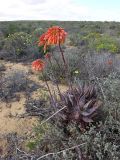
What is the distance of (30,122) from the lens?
6184 millimetres

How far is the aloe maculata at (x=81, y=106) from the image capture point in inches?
188

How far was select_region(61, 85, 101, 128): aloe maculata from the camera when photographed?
4781 millimetres

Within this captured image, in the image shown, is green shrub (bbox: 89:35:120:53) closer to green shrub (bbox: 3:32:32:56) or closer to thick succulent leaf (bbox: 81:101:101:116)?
green shrub (bbox: 3:32:32:56)

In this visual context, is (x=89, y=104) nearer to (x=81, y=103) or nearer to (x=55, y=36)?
Result: (x=81, y=103)

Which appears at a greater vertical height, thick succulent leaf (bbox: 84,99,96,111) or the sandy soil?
thick succulent leaf (bbox: 84,99,96,111)

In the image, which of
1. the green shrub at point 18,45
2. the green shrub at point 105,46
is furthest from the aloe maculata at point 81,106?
the green shrub at point 18,45

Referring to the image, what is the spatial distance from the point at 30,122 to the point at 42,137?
1.23 metres

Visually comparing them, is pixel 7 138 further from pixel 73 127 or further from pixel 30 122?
pixel 73 127

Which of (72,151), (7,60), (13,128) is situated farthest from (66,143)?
(7,60)

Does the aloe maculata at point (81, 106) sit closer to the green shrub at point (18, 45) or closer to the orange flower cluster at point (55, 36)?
the orange flower cluster at point (55, 36)

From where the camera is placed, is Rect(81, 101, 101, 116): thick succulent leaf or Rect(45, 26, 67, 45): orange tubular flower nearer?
Rect(45, 26, 67, 45): orange tubular flower

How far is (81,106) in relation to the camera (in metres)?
4.89

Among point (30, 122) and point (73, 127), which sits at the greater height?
point (73, 127)

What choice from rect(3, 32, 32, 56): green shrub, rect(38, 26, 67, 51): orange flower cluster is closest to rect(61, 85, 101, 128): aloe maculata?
rect(38, 26, 67, 51): orange flower cluster
